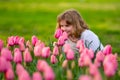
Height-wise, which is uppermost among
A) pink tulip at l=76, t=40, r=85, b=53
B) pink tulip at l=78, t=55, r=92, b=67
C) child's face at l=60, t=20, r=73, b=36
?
child's face at l=60, t=20, r=73, b=36

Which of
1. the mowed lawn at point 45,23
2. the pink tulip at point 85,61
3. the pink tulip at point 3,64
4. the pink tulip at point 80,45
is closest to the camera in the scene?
the pink tulip at point 3,64

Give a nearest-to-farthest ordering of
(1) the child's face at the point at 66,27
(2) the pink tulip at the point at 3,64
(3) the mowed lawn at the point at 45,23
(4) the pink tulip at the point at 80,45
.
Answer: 1. (2) the pink tulip at the point at 3,64
2. (4) the pink tulip at the point at 80,45
3. (1) the child's face at the point at 66,27
4. (3) the mowed lawn at the point at 45,23

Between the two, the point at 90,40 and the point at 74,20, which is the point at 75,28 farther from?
the point at 90,40

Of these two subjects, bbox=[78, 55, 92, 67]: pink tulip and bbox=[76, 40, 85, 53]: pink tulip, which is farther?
bbox=[76, 40, 85, 53]: pink tulip

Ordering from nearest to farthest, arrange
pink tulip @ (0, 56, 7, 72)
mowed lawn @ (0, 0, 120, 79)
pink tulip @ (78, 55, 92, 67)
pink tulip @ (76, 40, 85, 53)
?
pink tulip @ (0, 56, 7, 72), pink tulip @ (78, 55, 92, 67), pink tulip @ (76, 40, 85, 53), mowed lawn @ (0, 0, 120, 79)

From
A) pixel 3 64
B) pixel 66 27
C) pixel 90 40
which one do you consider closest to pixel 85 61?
pixel 3 64

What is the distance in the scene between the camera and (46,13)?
23281mm

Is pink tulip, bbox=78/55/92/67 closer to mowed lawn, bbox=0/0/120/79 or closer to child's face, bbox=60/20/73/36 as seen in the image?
child's face, bbox=60/20/73/36

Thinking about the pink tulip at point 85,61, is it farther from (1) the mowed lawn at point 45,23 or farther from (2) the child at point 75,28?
(1) the mowed lawn at point 45,23

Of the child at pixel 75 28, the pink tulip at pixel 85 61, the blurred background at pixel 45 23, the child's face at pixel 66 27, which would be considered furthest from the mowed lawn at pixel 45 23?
the pink tulip at pixel 85 61

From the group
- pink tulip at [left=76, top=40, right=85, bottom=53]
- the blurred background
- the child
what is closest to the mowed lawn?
the blurred background

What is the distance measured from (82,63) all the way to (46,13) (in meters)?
17.4

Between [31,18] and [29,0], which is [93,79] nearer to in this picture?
[31,18]

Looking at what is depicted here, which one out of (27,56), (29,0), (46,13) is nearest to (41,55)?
(27,56)
